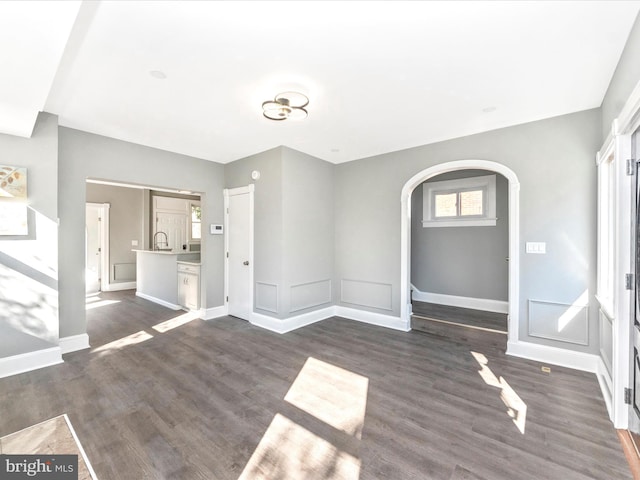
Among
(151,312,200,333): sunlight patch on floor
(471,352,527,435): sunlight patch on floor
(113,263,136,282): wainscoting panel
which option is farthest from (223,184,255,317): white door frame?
(113,263,136,282): wainscoting panel

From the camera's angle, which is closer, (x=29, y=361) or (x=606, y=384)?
(x=606, y=384)

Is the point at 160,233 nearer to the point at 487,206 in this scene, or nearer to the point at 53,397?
the point at 53,397

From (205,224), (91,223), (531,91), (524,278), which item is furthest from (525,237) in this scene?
(91,223)

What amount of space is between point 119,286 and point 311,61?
778 cm

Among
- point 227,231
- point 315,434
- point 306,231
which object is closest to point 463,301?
point 306,231

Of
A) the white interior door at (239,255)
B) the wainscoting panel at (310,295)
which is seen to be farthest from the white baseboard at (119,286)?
the wainscoting panel at (310,295)

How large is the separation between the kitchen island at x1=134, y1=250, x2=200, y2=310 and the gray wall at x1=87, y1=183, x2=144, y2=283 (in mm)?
1304

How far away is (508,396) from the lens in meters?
2.55

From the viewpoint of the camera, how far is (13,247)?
9.80 feet

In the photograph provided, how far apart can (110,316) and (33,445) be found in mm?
4052

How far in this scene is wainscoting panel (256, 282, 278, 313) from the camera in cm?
442

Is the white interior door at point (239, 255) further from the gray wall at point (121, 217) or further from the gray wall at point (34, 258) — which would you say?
the gray wall at point (121, 217)

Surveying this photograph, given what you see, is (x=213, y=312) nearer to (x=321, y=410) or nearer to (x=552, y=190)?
(x=321, y=410)

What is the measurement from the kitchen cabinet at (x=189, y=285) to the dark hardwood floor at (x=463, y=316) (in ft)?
12.6
